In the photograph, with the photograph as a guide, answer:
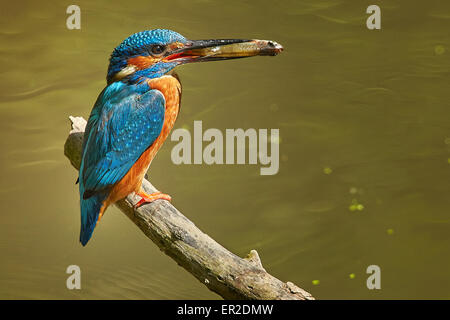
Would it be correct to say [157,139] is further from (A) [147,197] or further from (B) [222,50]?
(B) [222,50]

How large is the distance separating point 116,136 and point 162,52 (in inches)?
13.6

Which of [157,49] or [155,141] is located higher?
[157,49]

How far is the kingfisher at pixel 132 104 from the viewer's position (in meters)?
2.06

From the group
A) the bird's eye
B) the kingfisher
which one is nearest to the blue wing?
the kingfisher

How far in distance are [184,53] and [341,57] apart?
1011 mm

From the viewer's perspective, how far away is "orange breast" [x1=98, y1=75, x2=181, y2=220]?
210cm

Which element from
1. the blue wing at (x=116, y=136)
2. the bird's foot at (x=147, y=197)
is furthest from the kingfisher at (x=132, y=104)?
the bird's foot at (x=147, y=197)

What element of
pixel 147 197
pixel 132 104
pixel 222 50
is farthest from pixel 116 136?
pixel 222 50

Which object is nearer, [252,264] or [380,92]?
[252,264]

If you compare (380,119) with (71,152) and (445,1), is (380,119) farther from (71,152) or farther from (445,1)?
(71,152)

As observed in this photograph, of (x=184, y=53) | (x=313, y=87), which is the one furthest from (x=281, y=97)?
(x=184, y=53)

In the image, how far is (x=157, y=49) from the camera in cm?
205

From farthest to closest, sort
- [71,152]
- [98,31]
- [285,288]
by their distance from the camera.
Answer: [98,31]
[71,152]
[285,288]

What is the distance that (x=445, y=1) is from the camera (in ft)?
9.26
